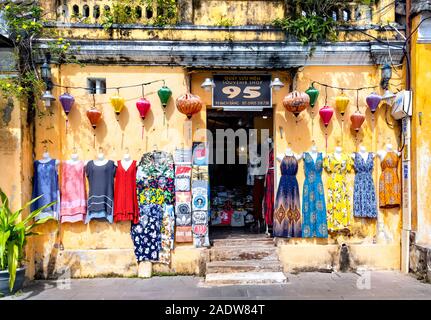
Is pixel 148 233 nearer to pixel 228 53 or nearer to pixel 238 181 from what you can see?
pixel 228 53

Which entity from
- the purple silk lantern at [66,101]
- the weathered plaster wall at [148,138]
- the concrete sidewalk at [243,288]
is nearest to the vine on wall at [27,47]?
the weathered plaster wall at [148,138]

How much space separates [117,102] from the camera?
7.01m

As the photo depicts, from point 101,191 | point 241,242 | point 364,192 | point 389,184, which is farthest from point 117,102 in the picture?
point 389,184

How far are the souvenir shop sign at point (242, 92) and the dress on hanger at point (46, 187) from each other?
11.6 ft

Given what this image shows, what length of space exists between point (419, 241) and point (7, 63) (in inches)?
341

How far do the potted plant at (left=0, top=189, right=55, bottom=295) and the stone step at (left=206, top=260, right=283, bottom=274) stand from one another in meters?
3.31

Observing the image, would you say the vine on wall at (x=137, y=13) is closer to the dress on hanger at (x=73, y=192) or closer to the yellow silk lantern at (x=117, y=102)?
the yellow silk lantern at (x=117, y=102)

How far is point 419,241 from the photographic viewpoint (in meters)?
6.83

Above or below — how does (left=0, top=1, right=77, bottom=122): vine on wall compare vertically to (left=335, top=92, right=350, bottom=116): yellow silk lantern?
above

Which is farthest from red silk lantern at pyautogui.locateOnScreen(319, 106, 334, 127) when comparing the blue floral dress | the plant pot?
the plant pot

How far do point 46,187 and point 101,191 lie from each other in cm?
107

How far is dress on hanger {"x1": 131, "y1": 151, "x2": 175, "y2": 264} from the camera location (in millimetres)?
7059

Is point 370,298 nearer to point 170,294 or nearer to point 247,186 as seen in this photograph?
point 170,294

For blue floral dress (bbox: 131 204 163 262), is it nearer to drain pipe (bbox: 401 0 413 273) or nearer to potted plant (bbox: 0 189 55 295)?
potted plant (bbox: 0 189 55 295)
